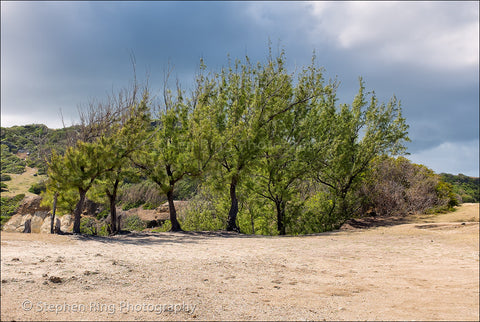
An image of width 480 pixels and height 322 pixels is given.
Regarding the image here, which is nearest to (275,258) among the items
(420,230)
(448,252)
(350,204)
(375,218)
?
(448,252)

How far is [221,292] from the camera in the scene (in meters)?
5.24

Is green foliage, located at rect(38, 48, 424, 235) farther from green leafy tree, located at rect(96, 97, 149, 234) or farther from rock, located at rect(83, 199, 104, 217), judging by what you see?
rock, located at rect(83, 199, 104, 217)

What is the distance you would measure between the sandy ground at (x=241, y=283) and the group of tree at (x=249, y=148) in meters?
6.81

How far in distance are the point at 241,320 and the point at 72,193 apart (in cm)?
1497

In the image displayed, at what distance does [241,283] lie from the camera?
598 centimetres

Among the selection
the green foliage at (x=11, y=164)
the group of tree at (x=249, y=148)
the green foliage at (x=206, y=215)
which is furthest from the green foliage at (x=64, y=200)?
the green foliage at (x=11, y=164)

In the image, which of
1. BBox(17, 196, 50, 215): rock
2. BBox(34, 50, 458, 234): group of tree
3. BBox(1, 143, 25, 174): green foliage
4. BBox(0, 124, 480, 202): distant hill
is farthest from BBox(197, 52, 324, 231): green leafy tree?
BBox(1, 143, 25, 174): green foliage

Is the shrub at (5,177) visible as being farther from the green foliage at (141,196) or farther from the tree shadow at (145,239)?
the tree shadow at (145,239)

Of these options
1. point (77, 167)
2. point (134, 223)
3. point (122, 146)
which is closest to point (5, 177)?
point (134, 223)

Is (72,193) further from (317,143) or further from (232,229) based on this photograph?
(317,143)

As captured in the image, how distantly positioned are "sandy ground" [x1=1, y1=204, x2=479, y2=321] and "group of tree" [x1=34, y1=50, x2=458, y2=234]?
6813 mm

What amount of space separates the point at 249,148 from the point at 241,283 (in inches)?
424

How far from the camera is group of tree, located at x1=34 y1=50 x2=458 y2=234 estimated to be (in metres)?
15.8

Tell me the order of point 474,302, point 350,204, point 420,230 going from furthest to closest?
point 350,204 < point 420,230 < point 474,302
